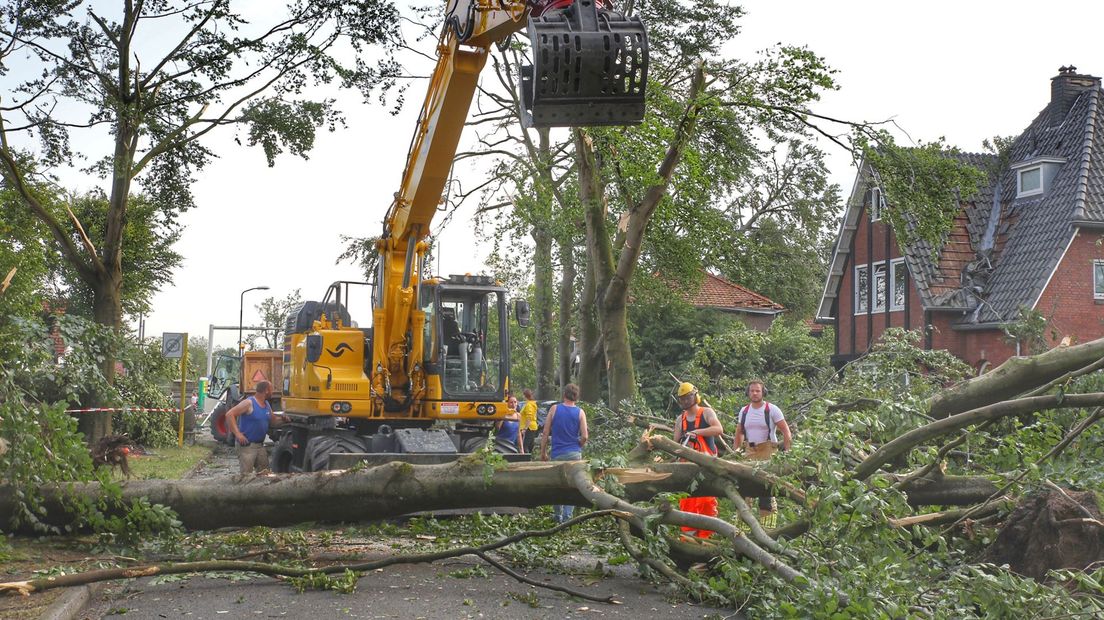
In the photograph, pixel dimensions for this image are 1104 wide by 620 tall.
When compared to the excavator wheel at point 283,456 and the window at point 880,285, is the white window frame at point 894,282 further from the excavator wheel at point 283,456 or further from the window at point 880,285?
the excavator wheel at point 283,456

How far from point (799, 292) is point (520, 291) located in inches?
478

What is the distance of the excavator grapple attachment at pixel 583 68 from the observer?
23.5 feet

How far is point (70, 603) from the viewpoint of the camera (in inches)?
283

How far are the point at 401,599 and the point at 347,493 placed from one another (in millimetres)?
1669

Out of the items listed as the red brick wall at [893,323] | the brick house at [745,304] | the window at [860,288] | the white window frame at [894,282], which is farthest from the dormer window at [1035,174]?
the brick house at [745,304]

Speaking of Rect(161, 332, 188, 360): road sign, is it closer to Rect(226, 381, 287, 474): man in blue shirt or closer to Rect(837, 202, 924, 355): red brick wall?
Rect(226, 381, 287, 474): man in blue shirt

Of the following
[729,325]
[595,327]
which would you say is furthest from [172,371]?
[729,325]

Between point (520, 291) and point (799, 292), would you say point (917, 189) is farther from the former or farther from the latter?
point (520, 291)

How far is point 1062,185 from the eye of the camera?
29469 millimetres

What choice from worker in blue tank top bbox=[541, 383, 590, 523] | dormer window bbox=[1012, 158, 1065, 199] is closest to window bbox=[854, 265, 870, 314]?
dormer window bbox=[1012, 158, 1065, 199]

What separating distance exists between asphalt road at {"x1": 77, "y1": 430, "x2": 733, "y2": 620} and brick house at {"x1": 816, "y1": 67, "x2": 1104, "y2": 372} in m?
19.9

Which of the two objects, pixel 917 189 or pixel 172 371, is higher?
pixel 917 189

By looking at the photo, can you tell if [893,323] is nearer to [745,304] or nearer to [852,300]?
[852,300]

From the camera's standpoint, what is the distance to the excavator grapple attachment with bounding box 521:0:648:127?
7152 mm
